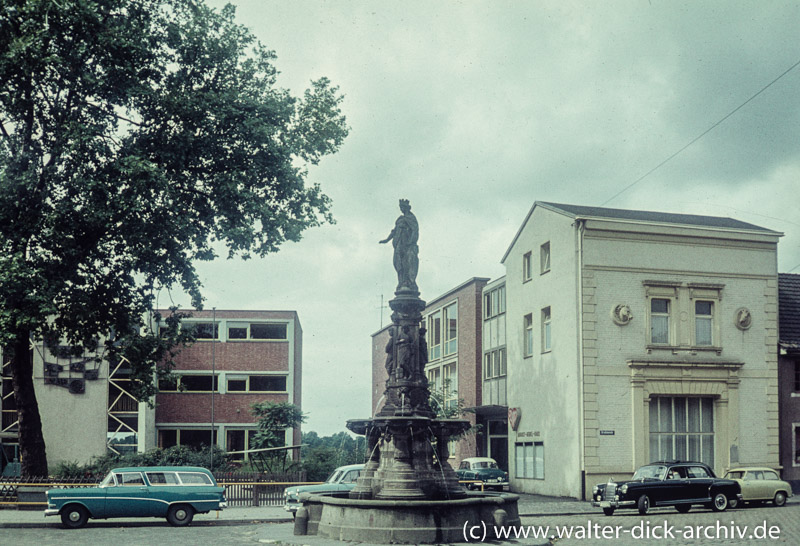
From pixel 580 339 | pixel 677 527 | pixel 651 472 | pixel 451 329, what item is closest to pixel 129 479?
pixel 677 527

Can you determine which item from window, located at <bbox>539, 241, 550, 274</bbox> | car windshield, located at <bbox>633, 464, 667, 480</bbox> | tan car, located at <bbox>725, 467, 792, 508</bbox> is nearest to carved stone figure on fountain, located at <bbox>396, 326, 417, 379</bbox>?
car windshield, located at <bbox>633, 464, 667, 480</bbox>

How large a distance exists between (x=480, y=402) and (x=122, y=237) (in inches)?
951

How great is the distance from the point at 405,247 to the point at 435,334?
107 feet

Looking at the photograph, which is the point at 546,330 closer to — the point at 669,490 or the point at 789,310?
the point at 789,310

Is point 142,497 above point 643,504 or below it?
above

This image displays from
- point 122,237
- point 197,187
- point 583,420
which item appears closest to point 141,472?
point 122,237

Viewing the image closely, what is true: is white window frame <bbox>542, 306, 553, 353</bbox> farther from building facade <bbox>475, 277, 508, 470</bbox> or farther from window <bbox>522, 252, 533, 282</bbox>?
building facade <bbox>475, 277, 508, 470</bbox>

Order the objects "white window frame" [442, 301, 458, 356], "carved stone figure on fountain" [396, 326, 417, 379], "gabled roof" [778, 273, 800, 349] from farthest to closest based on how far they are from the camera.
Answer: "white window frame" [442, 301, 458, 356] < "gabled roof" [778, 273, 800, 349] < "carved stone figure on fountain" [396, 326, 417, 379]

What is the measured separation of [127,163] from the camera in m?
24.2

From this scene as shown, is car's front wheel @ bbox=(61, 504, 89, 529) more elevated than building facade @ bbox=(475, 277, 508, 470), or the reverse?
building facade @ bbox=(475, 277, 508, 470)

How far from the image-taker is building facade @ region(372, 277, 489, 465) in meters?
46.6

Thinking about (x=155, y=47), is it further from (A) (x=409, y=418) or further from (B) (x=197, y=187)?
(A) (x=409, y=418)

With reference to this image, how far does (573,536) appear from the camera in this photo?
19.7 m

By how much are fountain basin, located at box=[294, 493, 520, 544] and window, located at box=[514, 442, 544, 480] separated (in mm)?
19152
